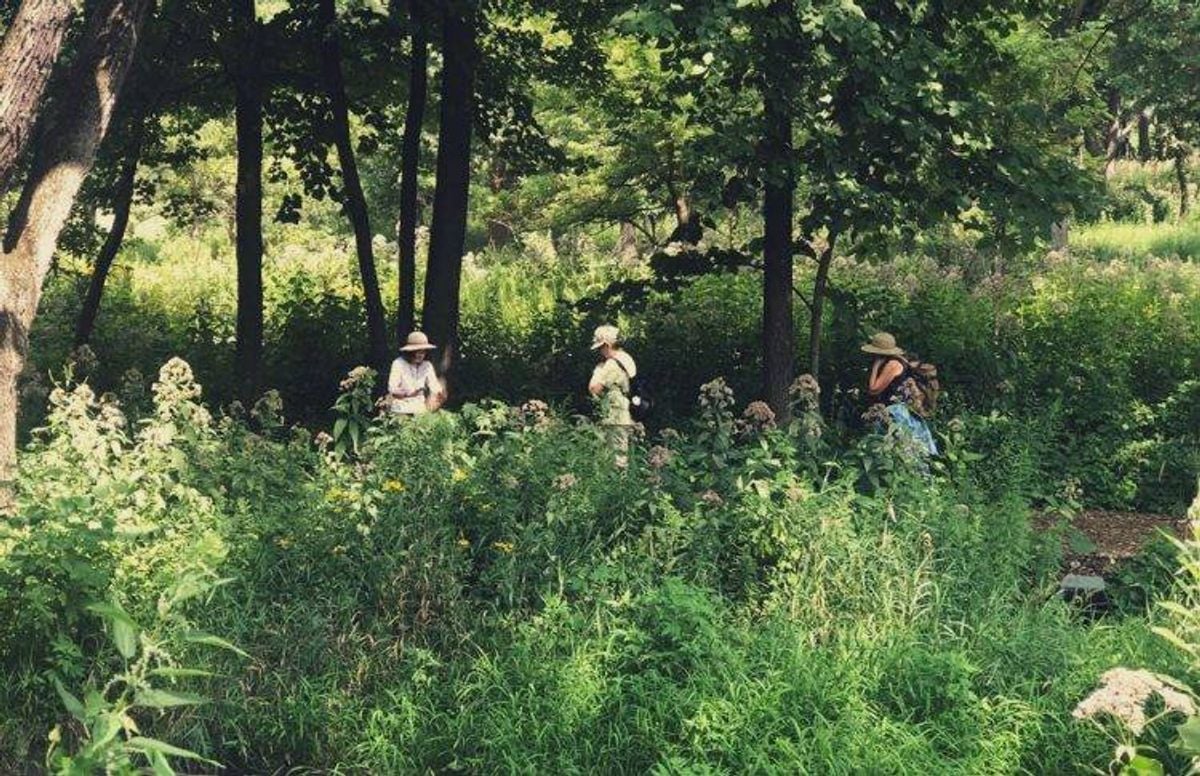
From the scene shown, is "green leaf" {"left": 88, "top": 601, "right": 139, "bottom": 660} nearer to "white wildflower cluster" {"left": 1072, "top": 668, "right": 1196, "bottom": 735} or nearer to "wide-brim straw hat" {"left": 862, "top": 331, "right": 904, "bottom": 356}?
"white wildflower cluster" {"left": 1072, "top": 668, "right": 1196, "bottom": 735}

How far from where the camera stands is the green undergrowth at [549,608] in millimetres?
5844

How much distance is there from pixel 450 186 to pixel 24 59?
5.48 meters

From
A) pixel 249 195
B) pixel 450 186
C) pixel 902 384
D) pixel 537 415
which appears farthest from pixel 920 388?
pixel 249 195

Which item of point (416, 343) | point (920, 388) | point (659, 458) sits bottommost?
point (659, 458)

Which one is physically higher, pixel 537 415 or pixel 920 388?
pixel 920 388

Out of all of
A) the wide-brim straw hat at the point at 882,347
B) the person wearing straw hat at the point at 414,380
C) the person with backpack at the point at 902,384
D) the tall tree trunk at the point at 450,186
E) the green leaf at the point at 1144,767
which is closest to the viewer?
the green leaf at the point at 1144,767

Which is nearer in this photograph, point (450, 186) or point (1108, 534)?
point (1108, 534)

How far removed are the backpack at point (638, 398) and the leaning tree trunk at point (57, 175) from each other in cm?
425

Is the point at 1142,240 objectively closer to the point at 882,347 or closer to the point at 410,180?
the point at 410,180

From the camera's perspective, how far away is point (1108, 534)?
1201 centimetres

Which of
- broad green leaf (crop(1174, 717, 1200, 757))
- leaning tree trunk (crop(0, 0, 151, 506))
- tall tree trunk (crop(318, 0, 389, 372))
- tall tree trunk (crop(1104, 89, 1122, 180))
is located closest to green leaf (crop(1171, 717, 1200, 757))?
broad green leaf (crop(1174, 717, 1200, 757))

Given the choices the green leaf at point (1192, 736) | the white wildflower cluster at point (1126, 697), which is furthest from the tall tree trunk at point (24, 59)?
the green leaf at point (1192, 736)

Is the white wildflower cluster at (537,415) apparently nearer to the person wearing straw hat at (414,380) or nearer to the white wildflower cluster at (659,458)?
the white wildflower cluster at (659,458)

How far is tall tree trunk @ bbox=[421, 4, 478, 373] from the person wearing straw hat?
5.16 feet
